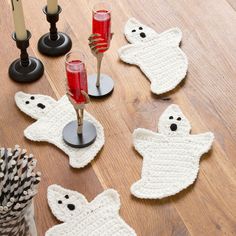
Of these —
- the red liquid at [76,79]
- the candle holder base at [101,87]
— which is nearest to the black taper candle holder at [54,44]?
the candle holder base at [101,87]

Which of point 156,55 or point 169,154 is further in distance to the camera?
point 156,55

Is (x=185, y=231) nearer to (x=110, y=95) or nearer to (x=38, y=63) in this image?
(x=110, y=95)

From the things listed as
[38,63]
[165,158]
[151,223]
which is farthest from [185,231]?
[38,63]

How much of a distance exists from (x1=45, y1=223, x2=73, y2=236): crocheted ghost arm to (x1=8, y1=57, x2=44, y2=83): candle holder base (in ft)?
1.53

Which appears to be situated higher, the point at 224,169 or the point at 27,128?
the point at 224,169

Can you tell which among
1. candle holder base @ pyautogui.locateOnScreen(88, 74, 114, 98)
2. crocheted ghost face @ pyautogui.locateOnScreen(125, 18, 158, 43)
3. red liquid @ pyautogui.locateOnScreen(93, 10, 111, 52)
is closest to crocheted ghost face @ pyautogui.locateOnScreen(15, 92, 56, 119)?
candle holder base @ pyautogui.locateOnScreen(88, 74, 114, 98)

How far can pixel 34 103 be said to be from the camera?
56.6 inches

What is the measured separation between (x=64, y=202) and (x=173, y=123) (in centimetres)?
36

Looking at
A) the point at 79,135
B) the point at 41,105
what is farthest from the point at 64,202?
the point at 41,105

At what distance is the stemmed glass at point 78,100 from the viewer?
1215 mm

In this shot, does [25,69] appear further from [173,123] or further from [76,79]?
[173,123]

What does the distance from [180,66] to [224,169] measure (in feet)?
1.20

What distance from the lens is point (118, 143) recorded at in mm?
1367

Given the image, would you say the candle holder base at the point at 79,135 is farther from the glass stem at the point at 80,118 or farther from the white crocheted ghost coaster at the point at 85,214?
the white crocheted ghost coaster at the point at 85,214
